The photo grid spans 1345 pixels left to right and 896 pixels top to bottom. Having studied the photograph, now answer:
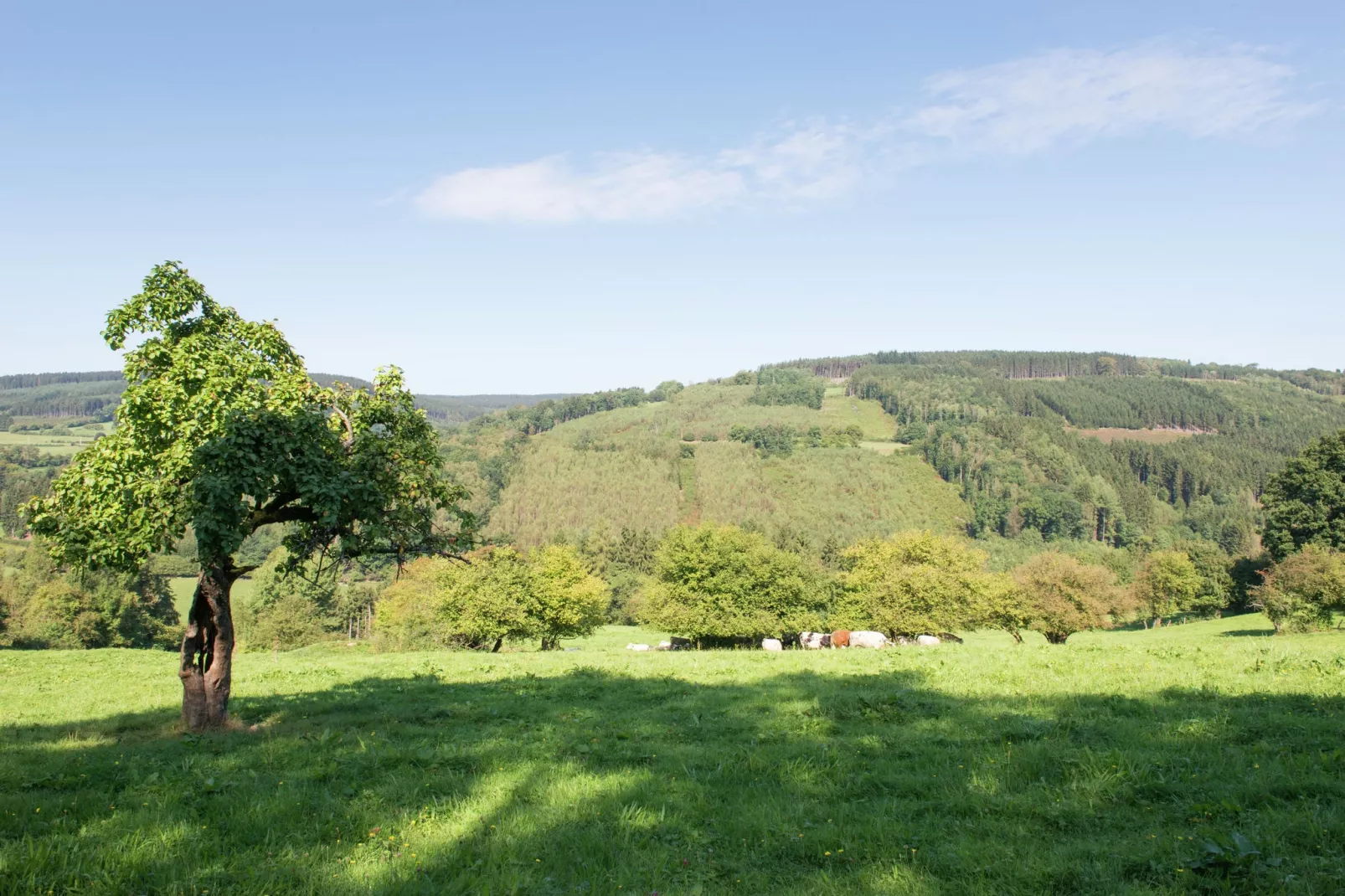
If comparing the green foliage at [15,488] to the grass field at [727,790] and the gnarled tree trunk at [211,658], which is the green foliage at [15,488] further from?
the grass field at [727,790]

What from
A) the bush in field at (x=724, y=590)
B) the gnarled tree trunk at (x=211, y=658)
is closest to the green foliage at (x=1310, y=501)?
the bush in field at (x=724, y=590)

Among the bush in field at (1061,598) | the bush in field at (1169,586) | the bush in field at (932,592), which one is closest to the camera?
the bush in field at (1061,598)

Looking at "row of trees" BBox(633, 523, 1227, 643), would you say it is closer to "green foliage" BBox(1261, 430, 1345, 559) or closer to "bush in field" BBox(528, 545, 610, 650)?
"bush in field" BBox(528, 545, 610, 650)

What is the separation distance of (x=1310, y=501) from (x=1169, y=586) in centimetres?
2329

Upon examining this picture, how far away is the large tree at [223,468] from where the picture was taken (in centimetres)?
1293

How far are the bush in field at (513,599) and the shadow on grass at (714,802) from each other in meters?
33.8

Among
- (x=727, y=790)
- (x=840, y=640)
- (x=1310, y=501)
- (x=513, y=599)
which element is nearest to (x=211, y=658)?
(x=727, y=790)

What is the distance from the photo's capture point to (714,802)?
9180 mm

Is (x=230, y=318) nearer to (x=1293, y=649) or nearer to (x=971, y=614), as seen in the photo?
(x=1293, y=649)

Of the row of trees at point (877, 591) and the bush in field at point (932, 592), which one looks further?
the row of trees at point (877, 591)

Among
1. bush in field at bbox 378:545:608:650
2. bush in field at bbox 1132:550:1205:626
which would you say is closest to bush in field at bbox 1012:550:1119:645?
bush in field at bbox 378:545:608:650

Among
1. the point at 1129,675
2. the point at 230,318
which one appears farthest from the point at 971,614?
the point at 230,318

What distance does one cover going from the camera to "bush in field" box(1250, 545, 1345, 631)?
47.2 m

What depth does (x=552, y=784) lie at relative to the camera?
9.83 m
